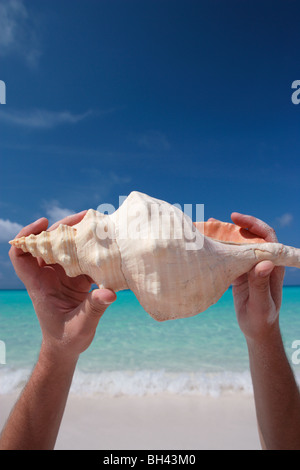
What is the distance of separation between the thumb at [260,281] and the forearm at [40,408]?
3.31 ft

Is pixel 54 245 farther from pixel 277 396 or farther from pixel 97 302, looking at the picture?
pixel 277 396

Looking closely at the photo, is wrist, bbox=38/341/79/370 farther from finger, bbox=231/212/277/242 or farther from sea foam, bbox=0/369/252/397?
sea foam, bbox=0/369/252/397

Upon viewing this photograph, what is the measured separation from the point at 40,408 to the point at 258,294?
4.10 ft

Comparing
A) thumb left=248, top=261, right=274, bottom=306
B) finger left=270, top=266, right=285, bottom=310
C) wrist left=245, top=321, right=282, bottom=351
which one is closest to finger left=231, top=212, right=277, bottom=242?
finger left=270, top=266, right=285, bottom=310

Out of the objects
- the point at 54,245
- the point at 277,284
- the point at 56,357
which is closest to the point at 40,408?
the point at 56,357

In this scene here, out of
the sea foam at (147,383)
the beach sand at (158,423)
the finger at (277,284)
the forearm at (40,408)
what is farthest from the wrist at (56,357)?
the sea foam at (147,383)

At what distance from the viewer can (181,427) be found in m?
3.20

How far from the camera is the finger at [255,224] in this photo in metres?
1.74

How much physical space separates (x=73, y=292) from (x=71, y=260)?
0.29 m

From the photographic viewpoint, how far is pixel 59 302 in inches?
64.5

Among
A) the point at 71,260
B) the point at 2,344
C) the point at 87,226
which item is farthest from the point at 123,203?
the point at 2,344

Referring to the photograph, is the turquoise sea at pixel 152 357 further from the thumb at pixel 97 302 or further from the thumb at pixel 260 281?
the thumb at pixel 260 281

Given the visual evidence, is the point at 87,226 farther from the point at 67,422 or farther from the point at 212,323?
the point at 212,323
